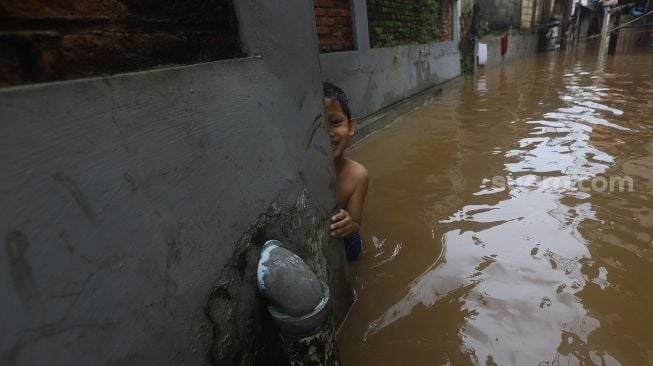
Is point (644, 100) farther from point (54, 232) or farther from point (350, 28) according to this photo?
point (54, 232)

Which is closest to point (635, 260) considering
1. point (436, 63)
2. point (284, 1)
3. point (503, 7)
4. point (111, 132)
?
point (284, 1)

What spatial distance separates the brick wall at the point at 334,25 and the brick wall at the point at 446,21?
5.25 meters

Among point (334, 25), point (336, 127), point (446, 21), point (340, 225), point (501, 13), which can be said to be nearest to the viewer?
point (340, 225)

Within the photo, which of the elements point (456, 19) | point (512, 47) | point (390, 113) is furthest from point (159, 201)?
point (512, 47)

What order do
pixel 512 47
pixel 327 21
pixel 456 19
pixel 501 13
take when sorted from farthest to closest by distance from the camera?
pixel 512 47
pixel 501 13
pixel 456 19
pixel 327 21

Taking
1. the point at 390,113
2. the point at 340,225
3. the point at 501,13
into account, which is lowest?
the point at 390,113

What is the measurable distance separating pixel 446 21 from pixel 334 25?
6.16 metres

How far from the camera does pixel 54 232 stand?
0.75 m

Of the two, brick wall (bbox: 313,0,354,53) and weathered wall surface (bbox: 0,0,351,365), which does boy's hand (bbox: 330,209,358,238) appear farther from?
brick wall (bbox: 313,0,354,53)

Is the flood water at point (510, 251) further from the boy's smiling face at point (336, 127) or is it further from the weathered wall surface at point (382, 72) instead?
the weathered wall surface at point (382, 72)

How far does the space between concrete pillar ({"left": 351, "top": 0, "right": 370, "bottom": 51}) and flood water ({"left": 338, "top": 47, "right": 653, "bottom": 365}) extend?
1.95 metres

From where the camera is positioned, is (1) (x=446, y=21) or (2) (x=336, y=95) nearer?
(2) (x=336, y=95)

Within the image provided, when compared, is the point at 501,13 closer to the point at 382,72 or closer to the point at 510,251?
the point at 382,72

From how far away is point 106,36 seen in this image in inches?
36.2
